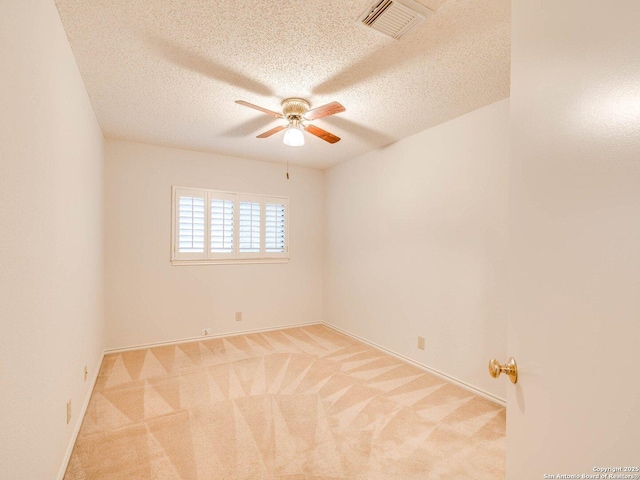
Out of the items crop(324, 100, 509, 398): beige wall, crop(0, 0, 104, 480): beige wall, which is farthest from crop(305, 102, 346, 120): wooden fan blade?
crop(0, 0, 104, 480): beige wall

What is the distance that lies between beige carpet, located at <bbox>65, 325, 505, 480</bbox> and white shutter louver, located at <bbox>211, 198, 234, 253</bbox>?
4.88 ft

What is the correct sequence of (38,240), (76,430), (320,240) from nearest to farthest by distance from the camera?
(38,240) < (76,430) < (320,240)

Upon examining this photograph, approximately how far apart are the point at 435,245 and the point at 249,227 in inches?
104

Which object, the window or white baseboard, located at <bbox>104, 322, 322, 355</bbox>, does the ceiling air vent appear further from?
white baseboard, located at <bbox>104, 322, 322, 355</bbox>

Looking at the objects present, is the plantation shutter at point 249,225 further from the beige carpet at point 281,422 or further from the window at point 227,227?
the beige carpet at point 281,422

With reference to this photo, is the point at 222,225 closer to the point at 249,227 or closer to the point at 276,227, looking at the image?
the point at 249,227

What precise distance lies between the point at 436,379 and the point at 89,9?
3.79 m

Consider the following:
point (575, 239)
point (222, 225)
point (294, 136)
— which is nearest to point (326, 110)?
point (294, 136)

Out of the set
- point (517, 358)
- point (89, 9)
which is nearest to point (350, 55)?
point (89, 9)

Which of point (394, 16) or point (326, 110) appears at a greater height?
point (394, 16)

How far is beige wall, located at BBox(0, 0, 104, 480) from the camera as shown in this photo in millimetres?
1062

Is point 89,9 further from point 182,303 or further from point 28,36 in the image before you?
point 182,303

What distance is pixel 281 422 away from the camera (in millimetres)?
2230

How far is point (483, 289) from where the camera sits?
8.85ft
